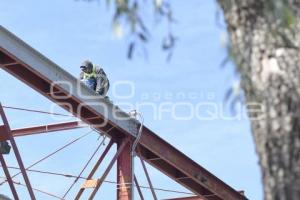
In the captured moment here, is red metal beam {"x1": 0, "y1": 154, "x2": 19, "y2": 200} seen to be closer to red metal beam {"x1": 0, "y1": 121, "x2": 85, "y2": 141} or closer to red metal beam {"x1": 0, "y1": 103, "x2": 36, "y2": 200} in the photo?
red metal beam {"x1": 0, "y1": 103, "x2": 36, "y2": 200}

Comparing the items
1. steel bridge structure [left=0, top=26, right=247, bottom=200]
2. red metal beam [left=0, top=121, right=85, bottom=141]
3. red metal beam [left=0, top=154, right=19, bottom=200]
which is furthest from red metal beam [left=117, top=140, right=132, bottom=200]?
red metal beam [left=0, top=154, right=19, bottom=200]

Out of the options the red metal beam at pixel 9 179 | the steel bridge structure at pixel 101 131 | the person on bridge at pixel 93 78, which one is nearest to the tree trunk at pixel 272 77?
the steel bridge structure at pixel 101 131

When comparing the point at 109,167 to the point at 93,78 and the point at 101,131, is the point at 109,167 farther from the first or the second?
the point at 93,78

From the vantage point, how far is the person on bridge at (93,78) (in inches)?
736

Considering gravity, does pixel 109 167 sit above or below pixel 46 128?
below

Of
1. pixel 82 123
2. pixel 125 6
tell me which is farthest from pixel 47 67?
pixel 125 6

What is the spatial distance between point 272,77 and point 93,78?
14.0 m

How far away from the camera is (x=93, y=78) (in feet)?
61.9

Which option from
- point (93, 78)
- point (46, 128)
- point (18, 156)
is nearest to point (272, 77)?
point (18, 156)

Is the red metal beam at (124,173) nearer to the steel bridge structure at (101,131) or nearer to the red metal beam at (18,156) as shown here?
the steel bridge structure at (101,131)

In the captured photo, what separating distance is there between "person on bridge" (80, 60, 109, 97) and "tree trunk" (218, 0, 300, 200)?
13589 millimetres

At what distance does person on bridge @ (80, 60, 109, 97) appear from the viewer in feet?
61.4

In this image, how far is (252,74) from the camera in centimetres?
506

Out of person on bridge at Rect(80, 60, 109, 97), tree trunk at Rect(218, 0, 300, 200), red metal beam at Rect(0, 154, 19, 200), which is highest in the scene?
person on bridge at Rect(80, 60, 109, 97)
